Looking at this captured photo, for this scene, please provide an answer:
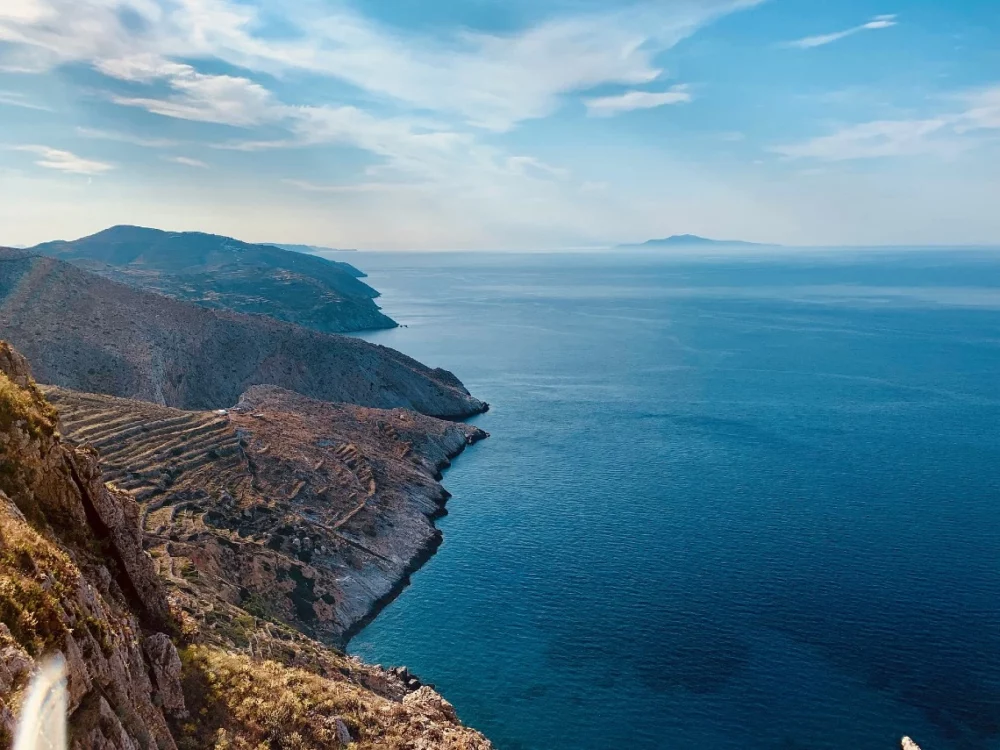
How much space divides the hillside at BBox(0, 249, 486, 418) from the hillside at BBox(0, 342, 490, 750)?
104158 mm

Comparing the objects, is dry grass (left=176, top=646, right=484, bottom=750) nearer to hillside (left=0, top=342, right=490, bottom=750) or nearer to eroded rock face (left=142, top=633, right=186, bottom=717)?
hillside (left=0, top=342, right=490, bottom=750)

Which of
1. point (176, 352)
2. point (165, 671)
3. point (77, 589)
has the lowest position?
point (165, 671)

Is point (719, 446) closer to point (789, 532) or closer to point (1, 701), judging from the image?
point (789, 532)

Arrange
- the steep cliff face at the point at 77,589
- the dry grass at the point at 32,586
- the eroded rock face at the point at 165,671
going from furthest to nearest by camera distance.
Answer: the eroded rock face at the point at 165,671 → the steep cliff face at the point at 77,589 → the dry grass at the point at 32,586

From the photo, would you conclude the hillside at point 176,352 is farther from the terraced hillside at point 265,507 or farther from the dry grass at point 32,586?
the dry grass at point 32,586

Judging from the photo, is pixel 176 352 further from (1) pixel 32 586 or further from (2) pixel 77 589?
(1) pixel 32 586

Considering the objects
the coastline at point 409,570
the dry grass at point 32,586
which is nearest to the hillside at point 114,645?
the dry grass at point 32,586

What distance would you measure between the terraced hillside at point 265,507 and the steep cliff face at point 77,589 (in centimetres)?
2279

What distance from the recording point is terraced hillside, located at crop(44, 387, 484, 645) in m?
71.1

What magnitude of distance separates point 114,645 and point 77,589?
2320 mm

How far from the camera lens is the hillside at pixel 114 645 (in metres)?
18.2

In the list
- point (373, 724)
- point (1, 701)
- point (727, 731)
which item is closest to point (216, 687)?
point (373, 724)

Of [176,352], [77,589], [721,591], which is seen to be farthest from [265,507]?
[176,352]

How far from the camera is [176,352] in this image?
504ft
